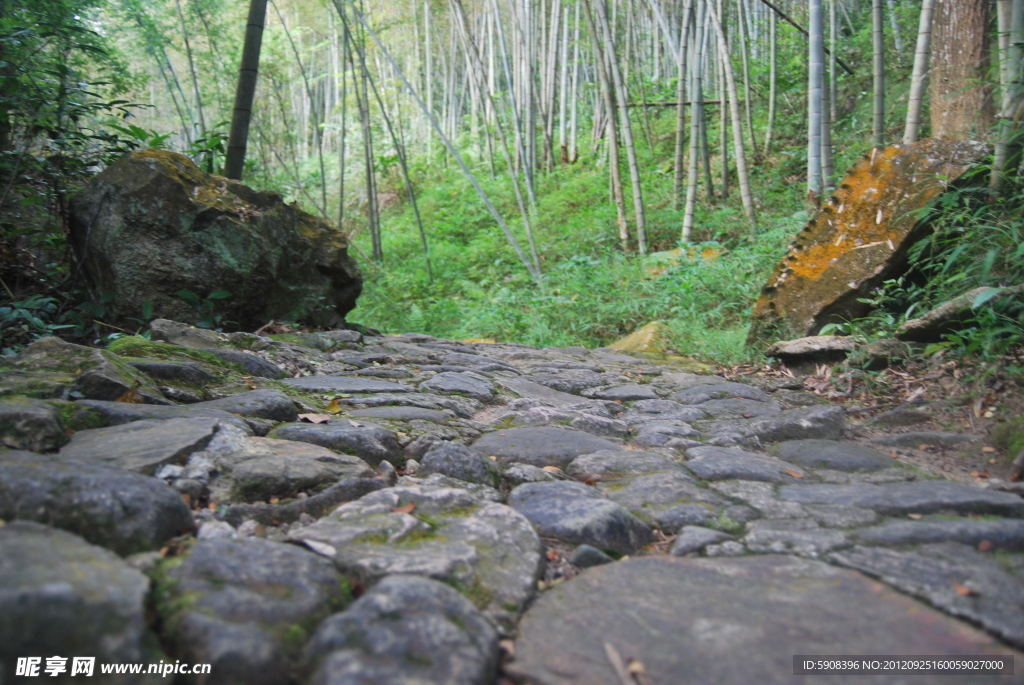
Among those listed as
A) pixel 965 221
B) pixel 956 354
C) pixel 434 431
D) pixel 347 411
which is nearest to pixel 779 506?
pixel 434 431

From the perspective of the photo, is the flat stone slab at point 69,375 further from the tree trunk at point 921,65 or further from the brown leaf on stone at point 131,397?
the tree trunk at point 921,65

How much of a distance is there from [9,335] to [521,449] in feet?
7.78

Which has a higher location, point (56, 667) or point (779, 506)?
point (56, 667)

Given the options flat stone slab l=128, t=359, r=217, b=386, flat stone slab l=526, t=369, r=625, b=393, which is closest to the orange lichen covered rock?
flat stone slab l=526, t=369, r=625, b=393

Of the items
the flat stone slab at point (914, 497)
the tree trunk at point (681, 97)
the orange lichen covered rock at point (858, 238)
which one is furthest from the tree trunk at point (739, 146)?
the flat stone slab at point (914, 497)

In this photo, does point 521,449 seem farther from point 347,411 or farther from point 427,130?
point 427,130

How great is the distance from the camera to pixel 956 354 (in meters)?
2.54

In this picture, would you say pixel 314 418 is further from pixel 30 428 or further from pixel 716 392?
pixel 716 392

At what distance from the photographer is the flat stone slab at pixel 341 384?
2.45 m

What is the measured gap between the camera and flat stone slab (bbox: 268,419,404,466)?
1.67 metres

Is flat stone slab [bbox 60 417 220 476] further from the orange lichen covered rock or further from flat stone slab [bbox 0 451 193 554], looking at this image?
the orange lichen covered rock

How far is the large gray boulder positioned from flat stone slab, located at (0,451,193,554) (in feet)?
7.45

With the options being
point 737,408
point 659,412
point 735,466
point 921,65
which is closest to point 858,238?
point 921,65

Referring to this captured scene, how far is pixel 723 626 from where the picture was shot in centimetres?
93
